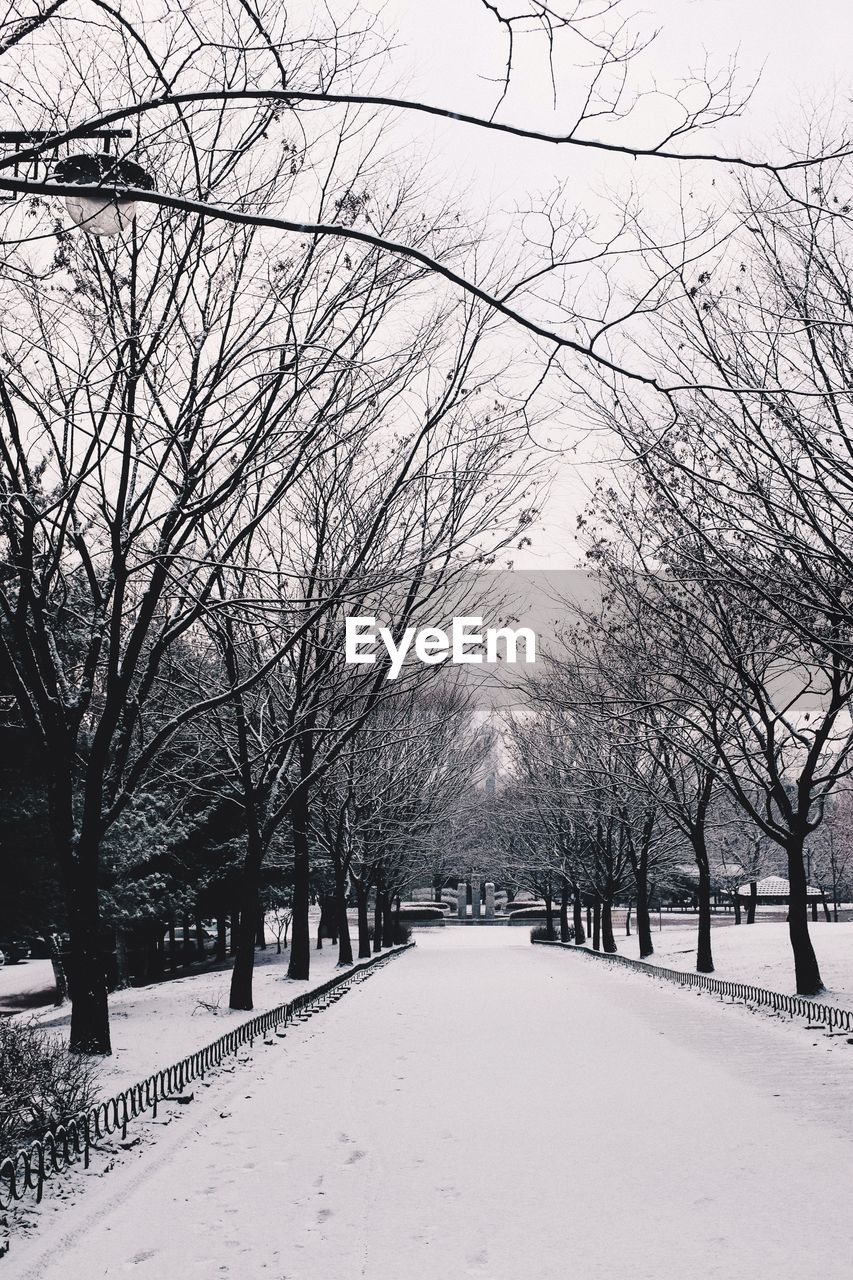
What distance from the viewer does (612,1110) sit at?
10.2 m

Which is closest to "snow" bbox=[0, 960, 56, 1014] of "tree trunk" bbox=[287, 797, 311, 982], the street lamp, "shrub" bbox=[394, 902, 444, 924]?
"tree trunk" bbox=[287, 797, 311, 982]

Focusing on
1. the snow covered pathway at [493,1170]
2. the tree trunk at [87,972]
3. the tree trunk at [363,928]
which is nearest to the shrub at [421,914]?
the tree trunk at [363,928]

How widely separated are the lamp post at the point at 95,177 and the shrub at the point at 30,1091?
5.88 metres

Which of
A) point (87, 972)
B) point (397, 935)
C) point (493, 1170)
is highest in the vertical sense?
point (87, 972)

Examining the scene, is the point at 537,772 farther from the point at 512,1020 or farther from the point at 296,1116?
the point at 296,1116

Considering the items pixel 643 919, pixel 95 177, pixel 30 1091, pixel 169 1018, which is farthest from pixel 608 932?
pixel 95 177

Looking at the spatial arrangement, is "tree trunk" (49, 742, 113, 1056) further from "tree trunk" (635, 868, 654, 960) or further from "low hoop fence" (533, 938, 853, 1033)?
"tree trunk" (635, 868, 654, 960)

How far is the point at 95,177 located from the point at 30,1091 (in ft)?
20.8

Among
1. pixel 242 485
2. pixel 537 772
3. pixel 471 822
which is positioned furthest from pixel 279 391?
pixel 471 822

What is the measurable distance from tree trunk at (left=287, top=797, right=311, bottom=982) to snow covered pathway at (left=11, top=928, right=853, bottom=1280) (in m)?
8.20

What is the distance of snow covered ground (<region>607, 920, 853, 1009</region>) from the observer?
2195 cm

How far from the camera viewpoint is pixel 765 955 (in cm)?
2800

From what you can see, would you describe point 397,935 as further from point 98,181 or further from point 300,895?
point 98,181

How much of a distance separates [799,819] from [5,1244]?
16172mm
